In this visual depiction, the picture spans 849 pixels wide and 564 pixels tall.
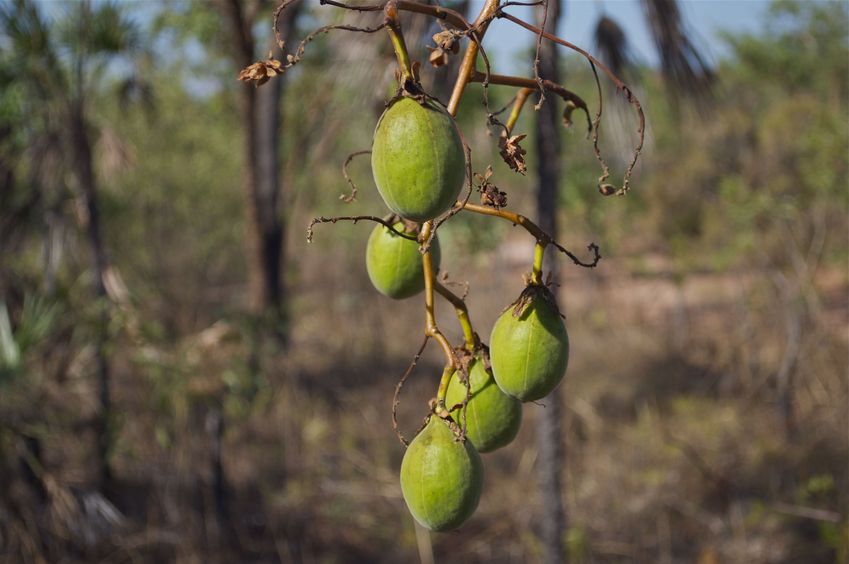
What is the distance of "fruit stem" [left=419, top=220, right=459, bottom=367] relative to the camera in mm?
754

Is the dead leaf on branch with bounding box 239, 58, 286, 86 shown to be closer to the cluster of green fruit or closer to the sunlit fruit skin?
the cluster of green fruit

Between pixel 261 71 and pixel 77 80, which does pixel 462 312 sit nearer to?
pixel 261 71

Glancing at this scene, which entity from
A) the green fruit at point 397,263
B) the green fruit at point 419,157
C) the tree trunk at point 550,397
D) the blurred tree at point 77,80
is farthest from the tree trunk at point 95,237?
the green fruit at point 419,157

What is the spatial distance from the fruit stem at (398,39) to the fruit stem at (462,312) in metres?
0.21

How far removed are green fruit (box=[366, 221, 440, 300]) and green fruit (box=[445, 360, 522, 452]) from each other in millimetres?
129

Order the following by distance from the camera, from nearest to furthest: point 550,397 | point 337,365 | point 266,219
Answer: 1. point 550,397
2. point 266,219
3. point 337,365

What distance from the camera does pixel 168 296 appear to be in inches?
322

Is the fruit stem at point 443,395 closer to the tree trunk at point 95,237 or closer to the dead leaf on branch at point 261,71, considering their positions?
the dead leaf on branch at point 261,71

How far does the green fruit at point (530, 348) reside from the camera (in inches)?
32.4

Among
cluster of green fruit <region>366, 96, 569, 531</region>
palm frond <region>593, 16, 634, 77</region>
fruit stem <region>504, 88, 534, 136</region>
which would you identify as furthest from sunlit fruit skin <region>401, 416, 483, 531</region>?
palm frond <region>593, 16, 634, 77</region>

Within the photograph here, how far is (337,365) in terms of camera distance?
8.02 metres

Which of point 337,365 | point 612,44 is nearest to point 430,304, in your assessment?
point 612,44

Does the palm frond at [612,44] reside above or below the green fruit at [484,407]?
above

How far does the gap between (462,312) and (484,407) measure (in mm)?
130
